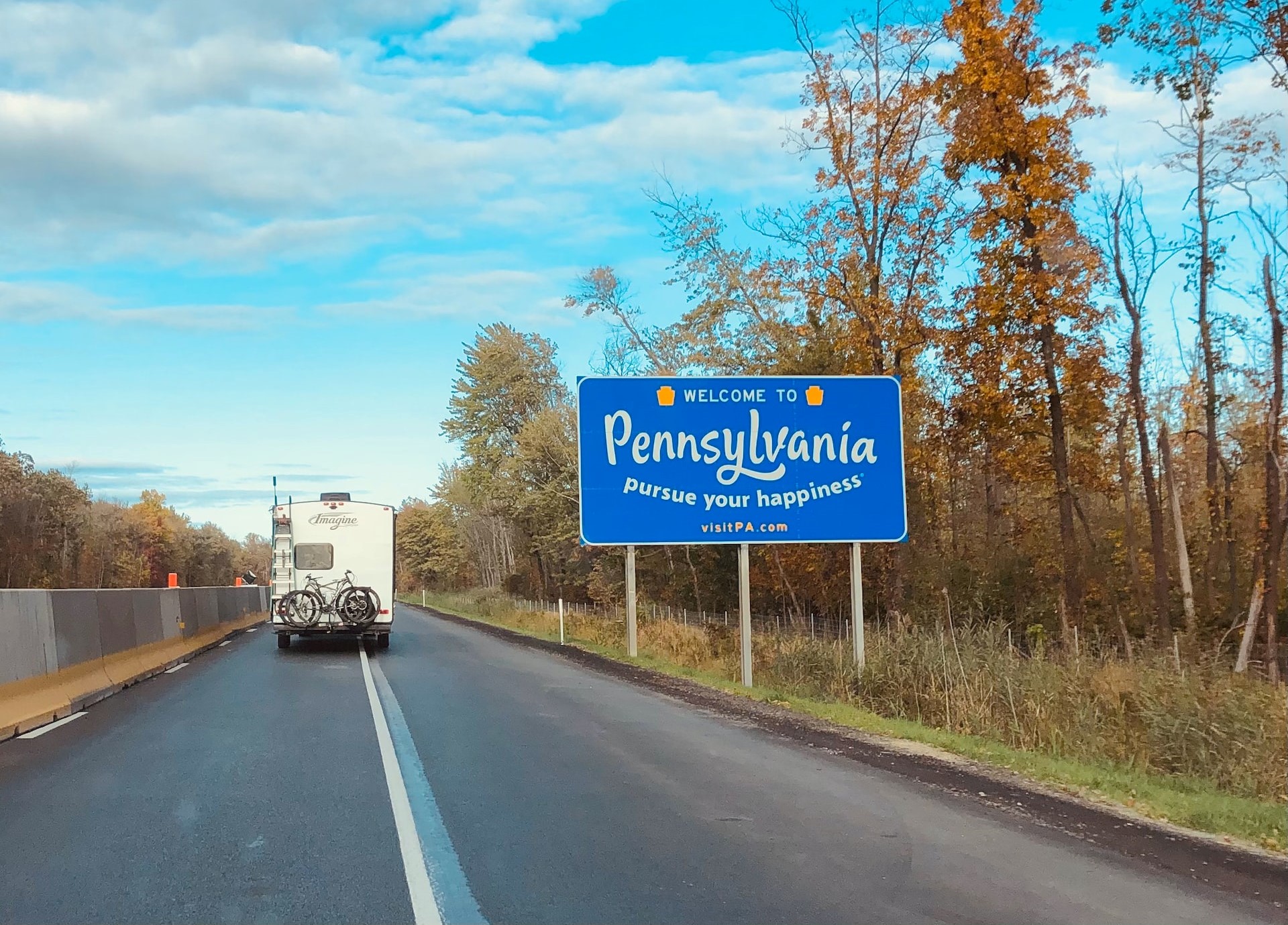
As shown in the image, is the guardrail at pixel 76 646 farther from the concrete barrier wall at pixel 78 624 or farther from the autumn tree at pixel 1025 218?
the autumn tree at pixel 1025 218

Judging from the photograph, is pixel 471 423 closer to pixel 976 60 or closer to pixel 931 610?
pixel 931 610

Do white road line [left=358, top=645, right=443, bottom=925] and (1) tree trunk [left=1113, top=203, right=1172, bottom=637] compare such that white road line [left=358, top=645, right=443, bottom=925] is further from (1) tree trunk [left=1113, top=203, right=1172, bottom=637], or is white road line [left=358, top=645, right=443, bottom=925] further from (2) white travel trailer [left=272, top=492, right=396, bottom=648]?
(1) tree trunk [left=1113, top=203, right=1172, bottom=637]

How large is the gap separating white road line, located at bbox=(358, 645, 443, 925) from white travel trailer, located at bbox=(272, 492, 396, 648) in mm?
13289

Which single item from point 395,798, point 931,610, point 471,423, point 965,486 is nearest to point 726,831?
point 395,798

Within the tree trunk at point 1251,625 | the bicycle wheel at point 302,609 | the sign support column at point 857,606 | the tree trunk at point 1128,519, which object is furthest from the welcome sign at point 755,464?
the tree trunk at point 1128,519

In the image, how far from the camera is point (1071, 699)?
1217 centimetres

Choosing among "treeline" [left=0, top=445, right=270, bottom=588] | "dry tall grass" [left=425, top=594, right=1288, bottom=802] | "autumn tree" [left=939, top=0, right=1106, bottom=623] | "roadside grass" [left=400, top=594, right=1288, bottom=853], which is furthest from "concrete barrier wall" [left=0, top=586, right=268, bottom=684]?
"treeline" [left=0, top=445, right=270, bottom=588]

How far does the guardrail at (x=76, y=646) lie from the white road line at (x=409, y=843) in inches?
171

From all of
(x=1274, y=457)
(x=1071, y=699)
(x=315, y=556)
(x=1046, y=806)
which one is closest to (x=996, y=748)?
(x=1071, y=699)

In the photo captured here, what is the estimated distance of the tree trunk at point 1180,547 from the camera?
2898cm

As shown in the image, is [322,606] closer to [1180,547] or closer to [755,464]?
[755,464]

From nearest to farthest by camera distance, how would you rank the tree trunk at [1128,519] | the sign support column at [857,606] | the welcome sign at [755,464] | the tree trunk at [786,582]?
the sign support column at [857,606], the welcome sign at [755,464], the tree trunk at [1128,519], the tree trunk at [786,582]

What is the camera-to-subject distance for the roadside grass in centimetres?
758

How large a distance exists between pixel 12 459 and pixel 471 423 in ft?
143
